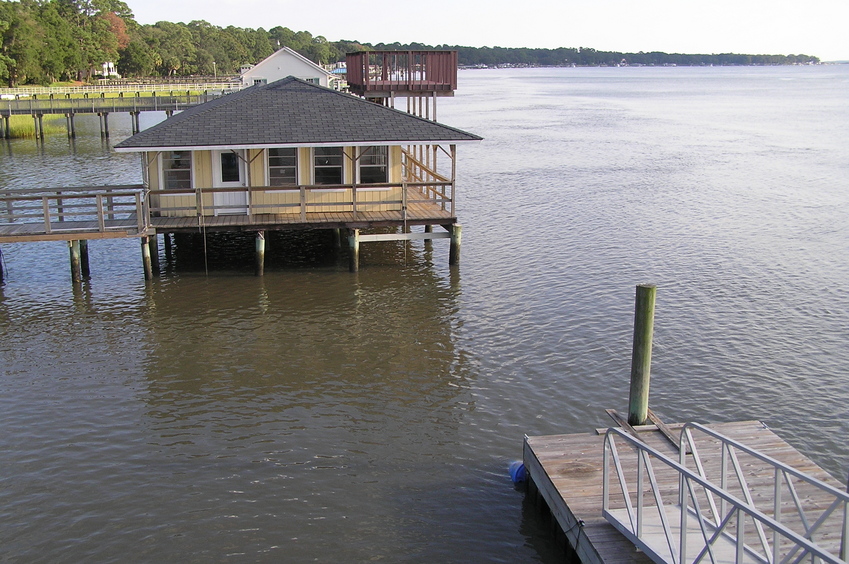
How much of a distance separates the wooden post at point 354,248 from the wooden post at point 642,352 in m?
11.7

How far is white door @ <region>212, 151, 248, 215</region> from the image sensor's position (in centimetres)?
2294

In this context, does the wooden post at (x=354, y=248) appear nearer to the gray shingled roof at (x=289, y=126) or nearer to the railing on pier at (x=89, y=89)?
the gray shingled roof at (x=289, y=126)

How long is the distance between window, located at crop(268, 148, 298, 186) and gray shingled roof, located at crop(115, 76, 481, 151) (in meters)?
0.81

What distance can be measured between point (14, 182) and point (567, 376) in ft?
105

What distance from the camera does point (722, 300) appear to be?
69.9ft

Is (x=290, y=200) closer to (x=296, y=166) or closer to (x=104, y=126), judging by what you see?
(x=296, y=166)

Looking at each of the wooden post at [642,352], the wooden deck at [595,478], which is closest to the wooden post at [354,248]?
→ the wooden post at [642,352]

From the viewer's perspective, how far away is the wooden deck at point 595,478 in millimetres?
9406

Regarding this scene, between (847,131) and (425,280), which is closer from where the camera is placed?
(425,280)

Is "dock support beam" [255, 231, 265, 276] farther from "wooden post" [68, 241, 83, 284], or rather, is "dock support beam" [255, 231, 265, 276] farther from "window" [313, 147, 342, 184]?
"wooden post" [68, 241, 83, 284]

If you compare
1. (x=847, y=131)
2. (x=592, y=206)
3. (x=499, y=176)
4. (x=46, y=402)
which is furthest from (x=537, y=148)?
(x=46, y=402)

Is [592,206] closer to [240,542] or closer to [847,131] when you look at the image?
[240,542]

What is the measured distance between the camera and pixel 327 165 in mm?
23562

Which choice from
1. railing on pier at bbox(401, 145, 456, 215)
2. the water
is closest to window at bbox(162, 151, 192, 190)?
the water
